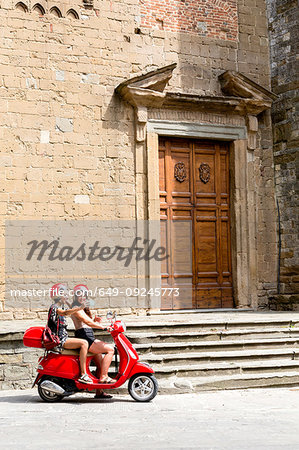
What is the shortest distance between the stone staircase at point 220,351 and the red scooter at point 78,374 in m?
0.56

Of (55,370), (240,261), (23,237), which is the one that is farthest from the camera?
(240,261)

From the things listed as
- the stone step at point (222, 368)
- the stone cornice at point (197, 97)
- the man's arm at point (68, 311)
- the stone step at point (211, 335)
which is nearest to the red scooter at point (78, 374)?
the man's arm at point (68, 311)

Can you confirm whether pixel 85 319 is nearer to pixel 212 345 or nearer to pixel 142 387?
pixel 142 387

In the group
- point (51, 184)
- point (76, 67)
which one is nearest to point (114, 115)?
point (76, 67)

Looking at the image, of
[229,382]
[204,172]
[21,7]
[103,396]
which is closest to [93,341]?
[103,396]

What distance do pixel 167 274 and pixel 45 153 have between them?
2928 millimetres

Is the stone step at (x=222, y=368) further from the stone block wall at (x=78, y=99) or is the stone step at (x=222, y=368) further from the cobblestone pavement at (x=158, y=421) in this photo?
the stone block wall at (x=78, y=99)

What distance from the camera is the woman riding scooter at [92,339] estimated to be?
5742 millimetres

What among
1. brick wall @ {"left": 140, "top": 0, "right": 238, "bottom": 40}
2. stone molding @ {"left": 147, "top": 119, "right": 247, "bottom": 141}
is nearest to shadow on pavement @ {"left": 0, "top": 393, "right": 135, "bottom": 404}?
stone molding @ {"left": 147, "top": 119, "right": 247, "bottom": 141}

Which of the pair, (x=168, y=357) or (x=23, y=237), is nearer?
(x=168, y=357)

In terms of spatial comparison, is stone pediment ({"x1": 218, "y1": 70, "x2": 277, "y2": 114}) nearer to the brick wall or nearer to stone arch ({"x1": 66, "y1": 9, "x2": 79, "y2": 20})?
the brick wall

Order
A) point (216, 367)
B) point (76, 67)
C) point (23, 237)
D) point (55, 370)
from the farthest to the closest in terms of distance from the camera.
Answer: point (76, 67) → point (23, 237) → point (216, 367) → point (55, 370)

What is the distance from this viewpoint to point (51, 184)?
9.20 m

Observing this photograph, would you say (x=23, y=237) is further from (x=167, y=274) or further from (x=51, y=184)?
(x=167, y=274)
